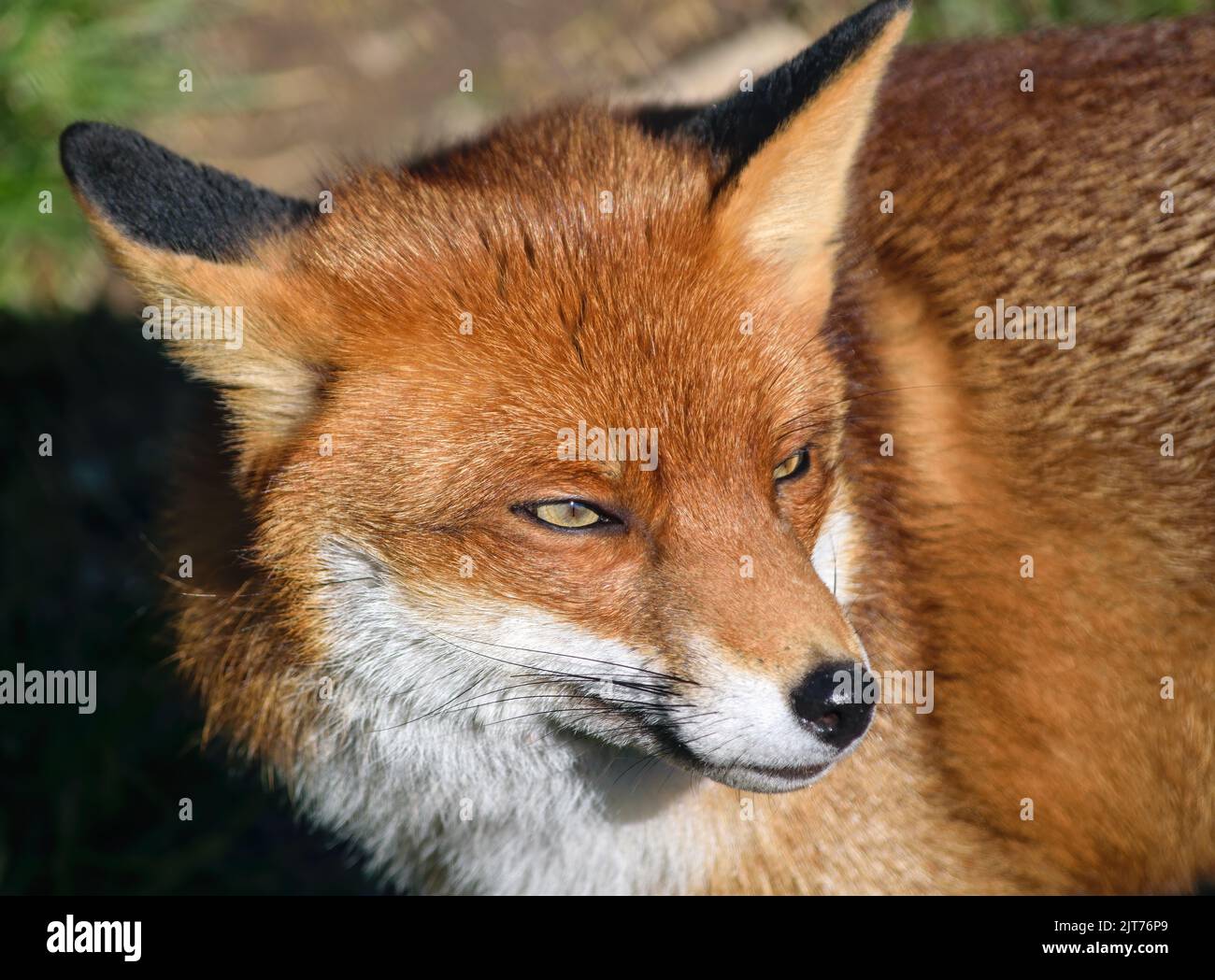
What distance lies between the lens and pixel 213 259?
2.88m

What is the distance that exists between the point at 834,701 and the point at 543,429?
0.88m

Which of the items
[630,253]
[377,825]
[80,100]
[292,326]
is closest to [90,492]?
[80,100]

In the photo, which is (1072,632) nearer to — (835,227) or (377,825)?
(835,227)

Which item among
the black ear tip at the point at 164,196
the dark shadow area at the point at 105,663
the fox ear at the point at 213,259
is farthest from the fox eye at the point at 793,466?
the dark shadow area at the point at 105,663

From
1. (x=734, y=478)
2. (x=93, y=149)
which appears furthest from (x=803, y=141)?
(x=93, y=149)

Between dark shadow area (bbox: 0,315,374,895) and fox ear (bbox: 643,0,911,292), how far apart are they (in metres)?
2.30

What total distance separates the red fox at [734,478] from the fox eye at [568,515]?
15 millimetres

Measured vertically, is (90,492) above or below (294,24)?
below

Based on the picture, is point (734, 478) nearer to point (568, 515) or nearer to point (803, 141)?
point (568, 515)

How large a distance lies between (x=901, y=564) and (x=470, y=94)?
429 centimetres

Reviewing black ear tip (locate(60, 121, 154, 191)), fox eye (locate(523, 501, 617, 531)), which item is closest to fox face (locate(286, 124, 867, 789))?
fox eye (locate(523, 501, 617, 531))

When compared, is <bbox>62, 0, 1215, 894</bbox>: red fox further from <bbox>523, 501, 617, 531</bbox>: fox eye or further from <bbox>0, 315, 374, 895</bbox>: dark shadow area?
<bbox>0, 315, 374, 895</bbox>: dark shadow area

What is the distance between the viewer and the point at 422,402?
286cm

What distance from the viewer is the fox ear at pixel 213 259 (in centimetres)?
279
